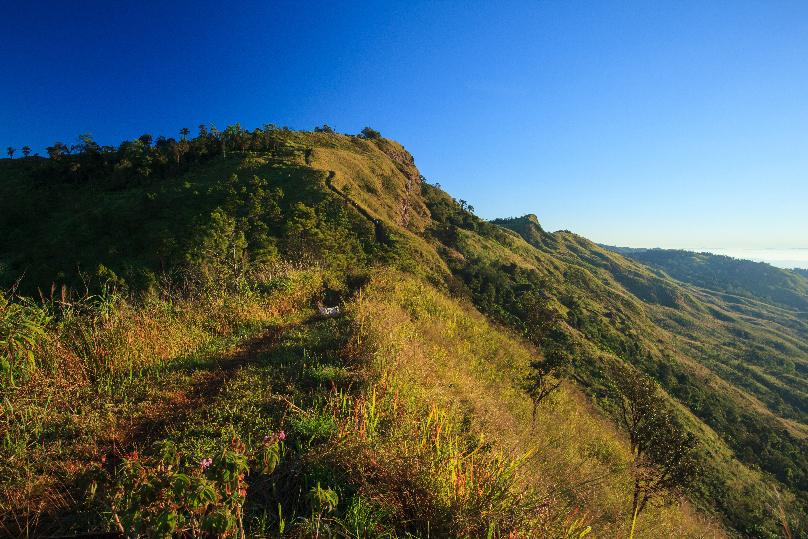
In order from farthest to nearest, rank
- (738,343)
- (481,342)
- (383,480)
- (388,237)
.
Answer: (738,343)
(388,237)
(481,342)
(383,480)

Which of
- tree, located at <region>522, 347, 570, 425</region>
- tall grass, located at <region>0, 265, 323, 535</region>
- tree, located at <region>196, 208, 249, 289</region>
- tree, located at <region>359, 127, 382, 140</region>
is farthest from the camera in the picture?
tree, located at <region>359, 127, 382, 140</region>

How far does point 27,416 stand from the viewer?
2.89 m

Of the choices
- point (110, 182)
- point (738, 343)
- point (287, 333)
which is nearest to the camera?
point (287, 333)

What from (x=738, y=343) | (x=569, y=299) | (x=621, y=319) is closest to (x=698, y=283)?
(x=738, y=343)

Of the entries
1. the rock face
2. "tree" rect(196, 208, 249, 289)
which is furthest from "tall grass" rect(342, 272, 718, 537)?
the rock face

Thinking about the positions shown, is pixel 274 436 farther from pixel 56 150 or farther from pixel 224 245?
pixel 56 150

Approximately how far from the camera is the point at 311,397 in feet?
12.7

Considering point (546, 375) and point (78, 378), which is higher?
point (78, 378)

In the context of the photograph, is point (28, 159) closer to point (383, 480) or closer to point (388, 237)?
point (388, 237)

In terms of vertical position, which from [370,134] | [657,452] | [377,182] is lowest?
[657,452]

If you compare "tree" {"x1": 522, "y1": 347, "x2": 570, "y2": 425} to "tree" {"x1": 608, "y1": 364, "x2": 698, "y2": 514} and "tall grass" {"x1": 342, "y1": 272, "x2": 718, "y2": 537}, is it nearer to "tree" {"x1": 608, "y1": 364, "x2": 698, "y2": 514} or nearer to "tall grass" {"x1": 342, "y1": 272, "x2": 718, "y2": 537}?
"tall grass" {"x1": 342, "y1": 272, "x2": 718, "y2": 537}

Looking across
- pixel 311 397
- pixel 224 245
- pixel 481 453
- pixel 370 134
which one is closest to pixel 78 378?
pixel 311 397

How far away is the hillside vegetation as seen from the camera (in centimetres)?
218

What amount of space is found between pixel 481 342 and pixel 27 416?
1231 cm
